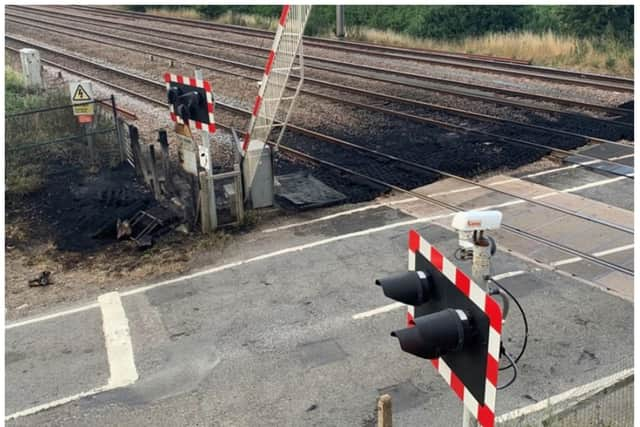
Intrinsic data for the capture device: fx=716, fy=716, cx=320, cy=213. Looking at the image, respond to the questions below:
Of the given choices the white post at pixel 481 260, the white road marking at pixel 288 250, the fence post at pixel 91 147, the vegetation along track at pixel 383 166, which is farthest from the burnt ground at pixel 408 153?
the white post at pixel 481 260

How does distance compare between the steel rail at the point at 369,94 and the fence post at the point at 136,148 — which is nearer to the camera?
the fence post at the point at 136,148

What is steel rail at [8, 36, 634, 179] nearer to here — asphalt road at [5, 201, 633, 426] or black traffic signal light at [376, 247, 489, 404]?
asphalt road at [5, 201, 633, 426]

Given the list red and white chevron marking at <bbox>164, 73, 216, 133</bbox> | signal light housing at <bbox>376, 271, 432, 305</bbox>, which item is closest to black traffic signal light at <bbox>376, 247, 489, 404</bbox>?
signal light housing at <bbox>376, 271, 432, 305</bbox>

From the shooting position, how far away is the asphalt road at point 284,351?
5895 mm

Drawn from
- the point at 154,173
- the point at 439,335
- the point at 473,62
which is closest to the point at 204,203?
the point at 154,173

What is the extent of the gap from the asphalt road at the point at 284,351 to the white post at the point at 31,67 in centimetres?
1216

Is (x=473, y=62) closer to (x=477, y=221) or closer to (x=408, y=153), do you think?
(x=408, y=153)

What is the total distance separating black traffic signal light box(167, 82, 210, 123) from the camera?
944cm

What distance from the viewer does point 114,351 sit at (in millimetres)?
6887

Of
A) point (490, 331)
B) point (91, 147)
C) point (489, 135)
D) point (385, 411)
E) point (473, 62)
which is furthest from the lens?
point (473, 62)

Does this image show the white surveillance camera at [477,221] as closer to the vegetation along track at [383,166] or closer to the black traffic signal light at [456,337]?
the black traffic signal light at [456,337]

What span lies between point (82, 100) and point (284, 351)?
7310 millimetres

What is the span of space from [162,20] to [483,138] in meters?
29.4

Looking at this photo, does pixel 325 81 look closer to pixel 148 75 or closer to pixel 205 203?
pixel 148 75
